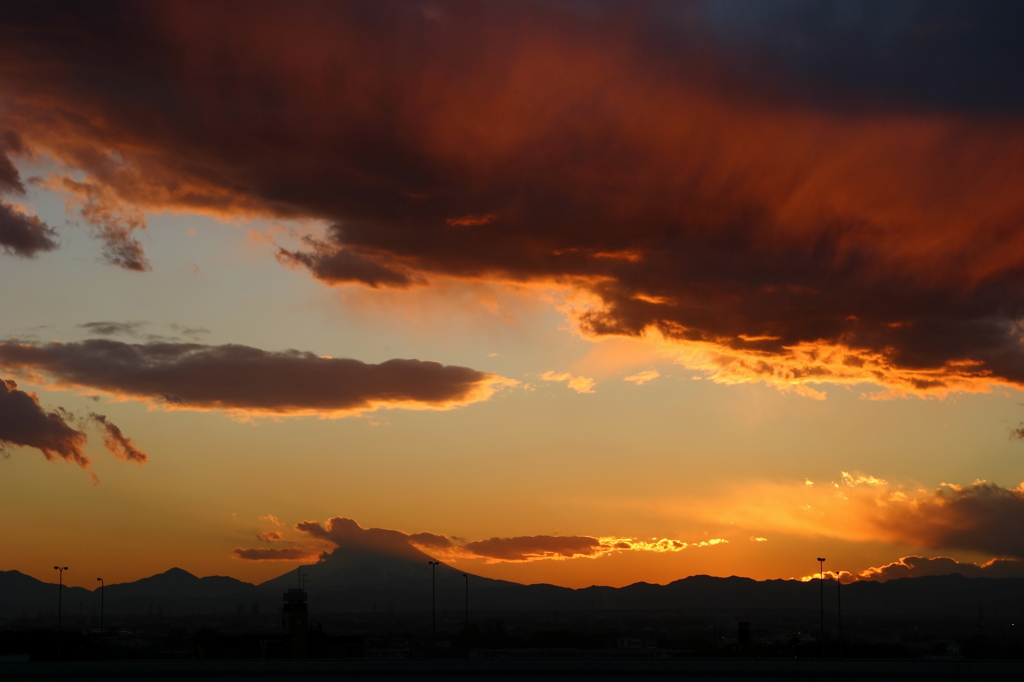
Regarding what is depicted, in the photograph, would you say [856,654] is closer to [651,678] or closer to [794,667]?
[794,667]

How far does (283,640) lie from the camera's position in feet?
360

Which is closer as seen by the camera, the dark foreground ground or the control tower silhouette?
the dark foreground ground

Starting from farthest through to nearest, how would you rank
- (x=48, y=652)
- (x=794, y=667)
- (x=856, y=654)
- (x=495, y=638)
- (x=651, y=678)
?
1. (x=495, y=638)
2. (x=856, y=654)
3. (x=48, y=652)
4. (x=794, y=667)
5. (x=651, y=678)

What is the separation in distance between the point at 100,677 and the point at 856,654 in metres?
88.2

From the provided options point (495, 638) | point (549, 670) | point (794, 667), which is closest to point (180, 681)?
point (549, 670)

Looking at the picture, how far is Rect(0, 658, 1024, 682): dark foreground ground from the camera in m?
70.2

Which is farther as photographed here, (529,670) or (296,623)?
(296,623)

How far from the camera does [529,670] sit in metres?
73.6

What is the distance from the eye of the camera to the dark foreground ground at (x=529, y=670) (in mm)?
70188

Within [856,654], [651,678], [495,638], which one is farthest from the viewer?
[495,638]

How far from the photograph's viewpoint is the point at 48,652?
104500 millimetres

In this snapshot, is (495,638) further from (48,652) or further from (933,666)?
(933,666)

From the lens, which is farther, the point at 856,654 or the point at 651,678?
the point at 856,654

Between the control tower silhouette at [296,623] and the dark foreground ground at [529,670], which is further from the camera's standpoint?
the control tower silhouette at [296,623]
